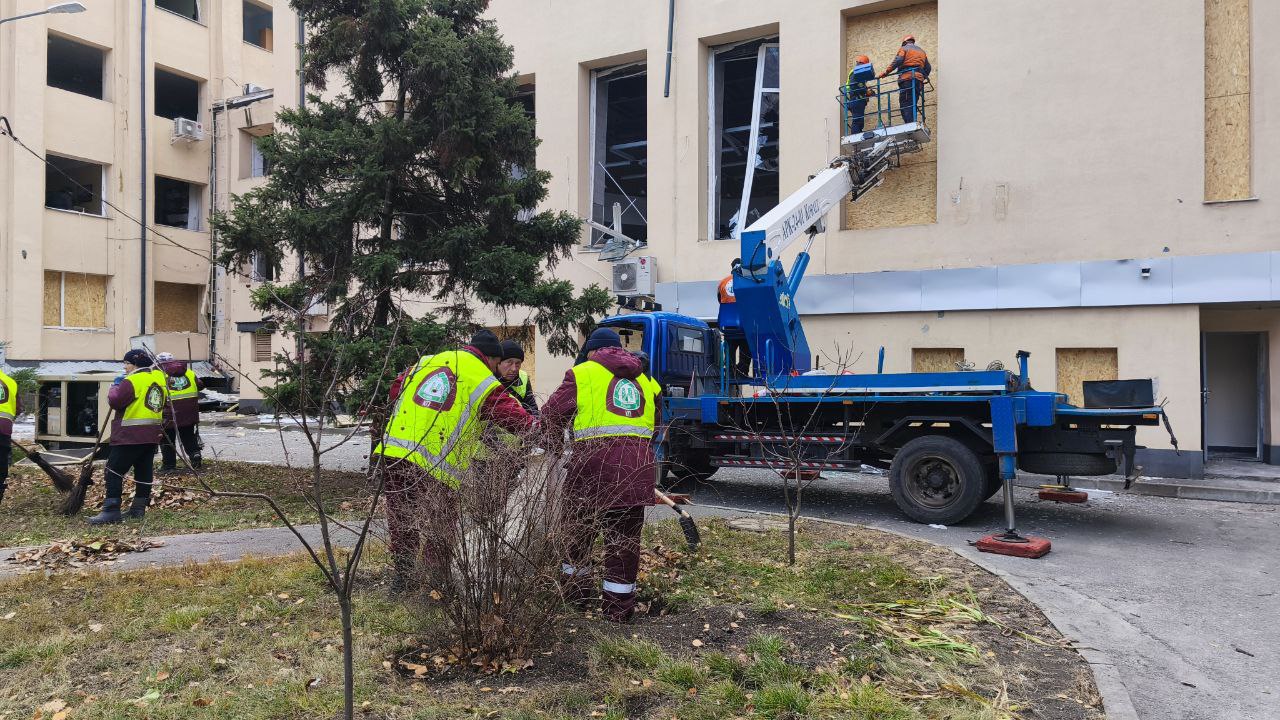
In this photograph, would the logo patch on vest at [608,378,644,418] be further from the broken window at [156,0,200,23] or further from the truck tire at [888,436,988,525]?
the broken window at [156,0,200,23]

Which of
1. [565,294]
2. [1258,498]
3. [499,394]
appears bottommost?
[1258,498]

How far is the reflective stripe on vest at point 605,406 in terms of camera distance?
4992 mm

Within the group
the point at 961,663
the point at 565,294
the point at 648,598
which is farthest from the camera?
the point at 565,294

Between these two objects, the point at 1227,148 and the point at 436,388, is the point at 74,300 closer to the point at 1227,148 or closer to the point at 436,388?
the point at 436,388

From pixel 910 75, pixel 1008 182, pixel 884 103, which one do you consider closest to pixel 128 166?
pixel 884 103

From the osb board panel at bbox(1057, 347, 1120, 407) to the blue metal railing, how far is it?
15.2 ft

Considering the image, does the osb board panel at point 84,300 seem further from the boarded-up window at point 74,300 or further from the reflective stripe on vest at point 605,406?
the reflective stripe on vest at point 605,406

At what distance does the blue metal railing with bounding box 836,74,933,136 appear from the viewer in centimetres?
1411

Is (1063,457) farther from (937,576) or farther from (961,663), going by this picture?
(961,663)

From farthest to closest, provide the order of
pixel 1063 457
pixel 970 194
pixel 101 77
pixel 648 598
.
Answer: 1. pixel 101 77
2. pixel 970 194
3. pixel 1063 457
4. pixel 648 598

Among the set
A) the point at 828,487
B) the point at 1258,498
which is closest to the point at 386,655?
the point at 828,487

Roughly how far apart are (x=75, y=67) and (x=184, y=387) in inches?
732

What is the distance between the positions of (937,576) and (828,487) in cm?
549

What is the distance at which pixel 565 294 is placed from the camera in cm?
1083
